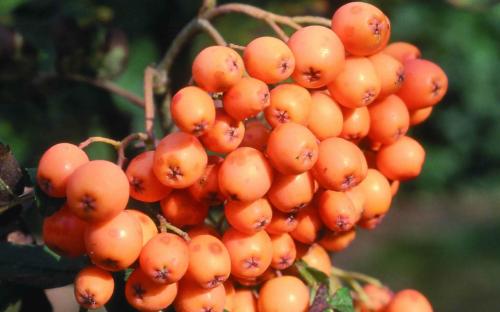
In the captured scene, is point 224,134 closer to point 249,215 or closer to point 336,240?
point 249,215

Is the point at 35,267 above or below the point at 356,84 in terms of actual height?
below

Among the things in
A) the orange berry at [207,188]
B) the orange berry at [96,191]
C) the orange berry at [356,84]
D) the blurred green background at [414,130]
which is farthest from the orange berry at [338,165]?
the blurred green background at [414,130]

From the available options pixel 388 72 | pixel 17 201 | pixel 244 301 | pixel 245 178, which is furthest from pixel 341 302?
pixel 17 201

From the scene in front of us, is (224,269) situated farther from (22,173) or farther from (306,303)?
(22,173)

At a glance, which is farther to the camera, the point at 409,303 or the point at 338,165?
the point at 409,303

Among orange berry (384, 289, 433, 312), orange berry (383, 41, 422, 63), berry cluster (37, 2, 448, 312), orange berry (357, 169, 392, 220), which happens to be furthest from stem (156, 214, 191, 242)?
orange berry (383, 41, 422, 63)

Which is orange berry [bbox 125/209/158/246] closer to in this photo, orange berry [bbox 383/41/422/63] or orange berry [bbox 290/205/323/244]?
orange berry [bbox 290/205/323/244]
